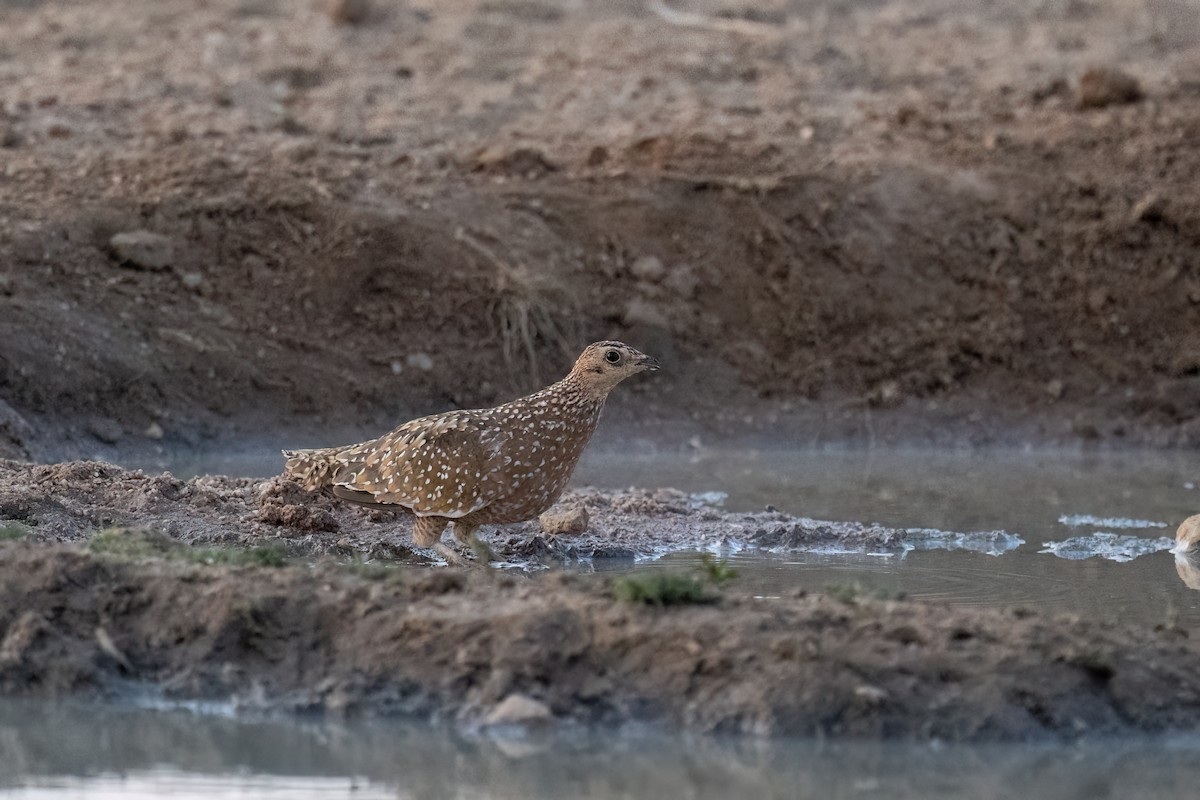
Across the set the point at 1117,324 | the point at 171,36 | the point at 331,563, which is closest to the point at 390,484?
the point at 331,563

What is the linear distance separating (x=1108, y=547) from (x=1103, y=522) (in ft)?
3.47

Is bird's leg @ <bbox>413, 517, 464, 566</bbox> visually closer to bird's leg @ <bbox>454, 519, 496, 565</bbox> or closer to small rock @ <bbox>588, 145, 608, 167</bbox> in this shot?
bird's leg @ <bbox>454, 519, 496, 565</bbox>

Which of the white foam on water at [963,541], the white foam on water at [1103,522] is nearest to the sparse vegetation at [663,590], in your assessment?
the white foam on water at [963,541]

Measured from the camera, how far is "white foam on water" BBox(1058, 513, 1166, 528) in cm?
1162

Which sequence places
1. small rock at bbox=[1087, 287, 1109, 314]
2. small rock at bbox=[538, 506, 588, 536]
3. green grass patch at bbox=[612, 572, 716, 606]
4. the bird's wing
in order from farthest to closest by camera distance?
1. small rock at bbox=[1087, 287, 1109, 314]
2. small rock at bbox=[538, 506, 588, 536]
3. the bird's wing
4. green grass patch at bbox=[612, 572, 716, 606]

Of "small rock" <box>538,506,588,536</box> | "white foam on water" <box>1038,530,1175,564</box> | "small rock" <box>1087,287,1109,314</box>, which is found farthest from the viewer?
"small rock" <box>1087,287,1109,314</box>

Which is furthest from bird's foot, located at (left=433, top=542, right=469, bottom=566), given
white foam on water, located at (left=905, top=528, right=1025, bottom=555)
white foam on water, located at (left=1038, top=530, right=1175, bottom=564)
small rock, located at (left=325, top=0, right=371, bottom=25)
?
small rock, located at (left=325, top=0, right=371, bottom=25)

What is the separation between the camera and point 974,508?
1224 cm

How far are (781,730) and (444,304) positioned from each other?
32.5ft

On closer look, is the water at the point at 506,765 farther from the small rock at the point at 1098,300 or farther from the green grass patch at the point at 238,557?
the small rock at the point at 1098,300

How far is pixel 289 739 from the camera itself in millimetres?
6586

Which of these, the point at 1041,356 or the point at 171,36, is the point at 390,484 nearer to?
the point at 1041,356

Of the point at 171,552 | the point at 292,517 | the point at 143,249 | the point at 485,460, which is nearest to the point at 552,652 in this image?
the point at 171,552

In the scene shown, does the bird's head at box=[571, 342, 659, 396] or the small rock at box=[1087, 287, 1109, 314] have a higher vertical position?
the bird's head at box=[571, 342, 659, 396]
